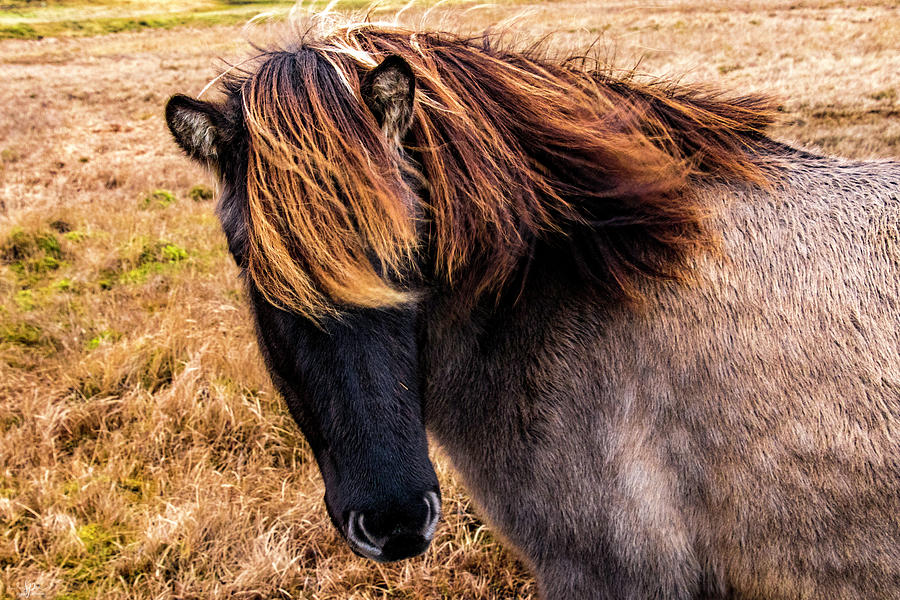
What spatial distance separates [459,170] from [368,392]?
72 centimetres

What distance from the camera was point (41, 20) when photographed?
44.0 m

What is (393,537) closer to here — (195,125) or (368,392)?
(368,392)

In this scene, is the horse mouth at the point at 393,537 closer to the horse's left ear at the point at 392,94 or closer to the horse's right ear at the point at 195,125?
the horse's left ear at the point at 392,94

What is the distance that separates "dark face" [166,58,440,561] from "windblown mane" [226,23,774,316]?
0.25ft

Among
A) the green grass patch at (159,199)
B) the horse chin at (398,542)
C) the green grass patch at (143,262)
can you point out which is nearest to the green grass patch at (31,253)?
the green grass patch at (143,262)

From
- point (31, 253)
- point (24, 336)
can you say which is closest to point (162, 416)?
point (24, 336)

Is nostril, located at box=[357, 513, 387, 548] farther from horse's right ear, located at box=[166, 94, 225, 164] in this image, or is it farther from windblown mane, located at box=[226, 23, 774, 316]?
horse's right ear, located at box=[166, 94, 225, 164]

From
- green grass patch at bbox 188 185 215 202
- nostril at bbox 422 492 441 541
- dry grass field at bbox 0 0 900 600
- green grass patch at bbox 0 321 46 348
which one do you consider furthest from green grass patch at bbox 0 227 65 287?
nostril at bbox 422 492 441 541

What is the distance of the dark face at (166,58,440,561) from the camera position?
1.52 meters

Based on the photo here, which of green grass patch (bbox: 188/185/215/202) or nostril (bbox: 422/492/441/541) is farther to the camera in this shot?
green grass patch (bbox: 188/185/215/202)

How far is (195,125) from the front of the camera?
1.61 metres

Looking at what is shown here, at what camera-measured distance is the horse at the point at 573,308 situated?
1.53m

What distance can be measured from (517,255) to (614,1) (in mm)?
46312

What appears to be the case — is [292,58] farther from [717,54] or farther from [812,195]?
[717,54]
